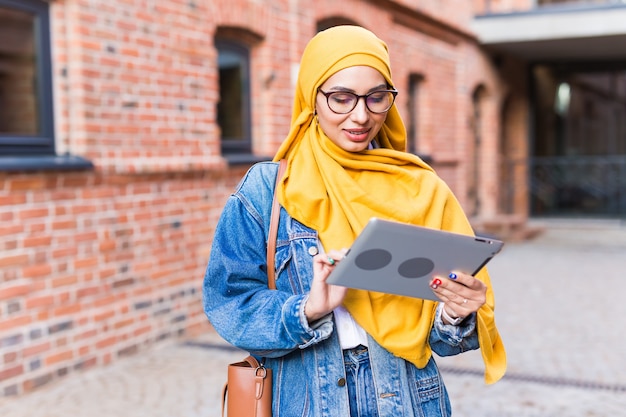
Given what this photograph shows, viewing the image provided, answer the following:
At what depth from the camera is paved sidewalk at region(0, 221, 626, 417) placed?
453 centimetres

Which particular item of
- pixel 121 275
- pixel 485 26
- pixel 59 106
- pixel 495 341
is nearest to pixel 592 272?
pixel 485 26

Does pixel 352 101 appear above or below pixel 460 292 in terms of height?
A: above

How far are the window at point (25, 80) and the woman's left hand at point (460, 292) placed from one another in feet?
13.0

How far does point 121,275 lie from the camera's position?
552 centimetres

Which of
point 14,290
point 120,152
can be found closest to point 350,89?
point 14,290

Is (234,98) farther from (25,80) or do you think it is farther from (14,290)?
(14,290)

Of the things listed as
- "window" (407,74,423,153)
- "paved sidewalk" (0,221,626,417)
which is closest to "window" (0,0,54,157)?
"paved sidewalk" (0,221,626,417)

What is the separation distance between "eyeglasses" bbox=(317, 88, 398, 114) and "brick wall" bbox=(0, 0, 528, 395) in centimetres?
343

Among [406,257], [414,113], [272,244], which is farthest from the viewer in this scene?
[414,113]

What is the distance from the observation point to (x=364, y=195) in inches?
68.9

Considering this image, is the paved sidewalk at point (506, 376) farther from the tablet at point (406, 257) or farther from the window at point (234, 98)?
the tablet at point (406, 257)

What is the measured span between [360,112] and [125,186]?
13.3 feet

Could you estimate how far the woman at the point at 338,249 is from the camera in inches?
68.9

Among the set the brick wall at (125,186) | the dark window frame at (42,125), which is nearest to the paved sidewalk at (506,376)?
the brick wall at (125,186)
